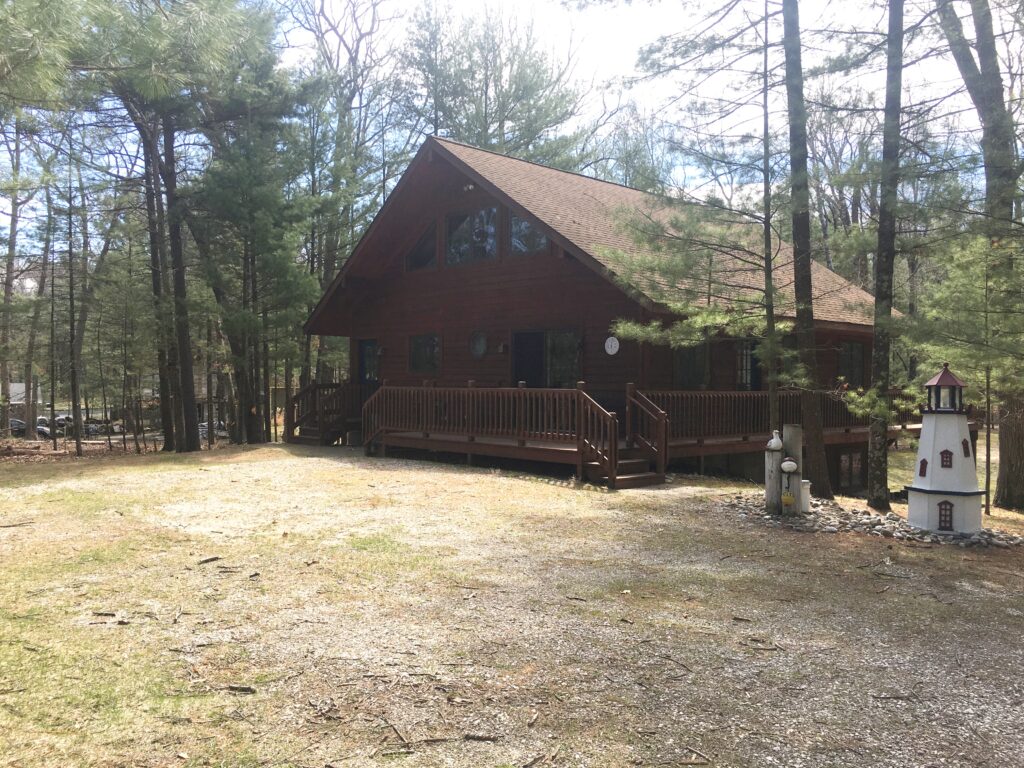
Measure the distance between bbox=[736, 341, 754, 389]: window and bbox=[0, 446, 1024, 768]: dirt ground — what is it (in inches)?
295

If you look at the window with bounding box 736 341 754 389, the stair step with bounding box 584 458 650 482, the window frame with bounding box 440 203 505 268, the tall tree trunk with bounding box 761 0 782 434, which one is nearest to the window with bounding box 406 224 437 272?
the window frame with bounding box 440 203 505 268

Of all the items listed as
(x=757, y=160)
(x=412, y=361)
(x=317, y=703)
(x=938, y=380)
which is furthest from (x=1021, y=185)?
(x=412, y=361)

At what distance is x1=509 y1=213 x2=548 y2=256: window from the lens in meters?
13.8

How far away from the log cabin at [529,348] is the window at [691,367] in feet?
0.09

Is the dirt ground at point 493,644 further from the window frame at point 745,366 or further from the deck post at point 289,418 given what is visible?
the deck post at point 289,418

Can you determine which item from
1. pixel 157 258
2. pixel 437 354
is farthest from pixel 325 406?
pixel 157 258

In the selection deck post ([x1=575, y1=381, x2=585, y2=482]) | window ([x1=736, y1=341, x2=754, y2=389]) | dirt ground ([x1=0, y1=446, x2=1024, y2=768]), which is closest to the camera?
dirt ground ([x1=0, y1=446, x2=1024, y2=768])

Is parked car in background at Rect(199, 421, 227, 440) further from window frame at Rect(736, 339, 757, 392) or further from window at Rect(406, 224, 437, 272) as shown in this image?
window frame at Rect(736, 339, 757, 392)

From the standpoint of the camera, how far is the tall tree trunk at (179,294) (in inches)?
625

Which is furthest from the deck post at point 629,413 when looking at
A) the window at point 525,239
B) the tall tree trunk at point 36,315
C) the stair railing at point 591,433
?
the tall tree trunk at point 36,315

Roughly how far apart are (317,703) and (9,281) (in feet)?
85.3

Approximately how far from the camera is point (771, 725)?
297 centimetres

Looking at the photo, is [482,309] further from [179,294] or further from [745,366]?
[179,294]

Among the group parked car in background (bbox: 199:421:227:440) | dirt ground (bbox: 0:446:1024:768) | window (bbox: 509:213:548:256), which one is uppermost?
window (bbox: 509:213:548:256)
